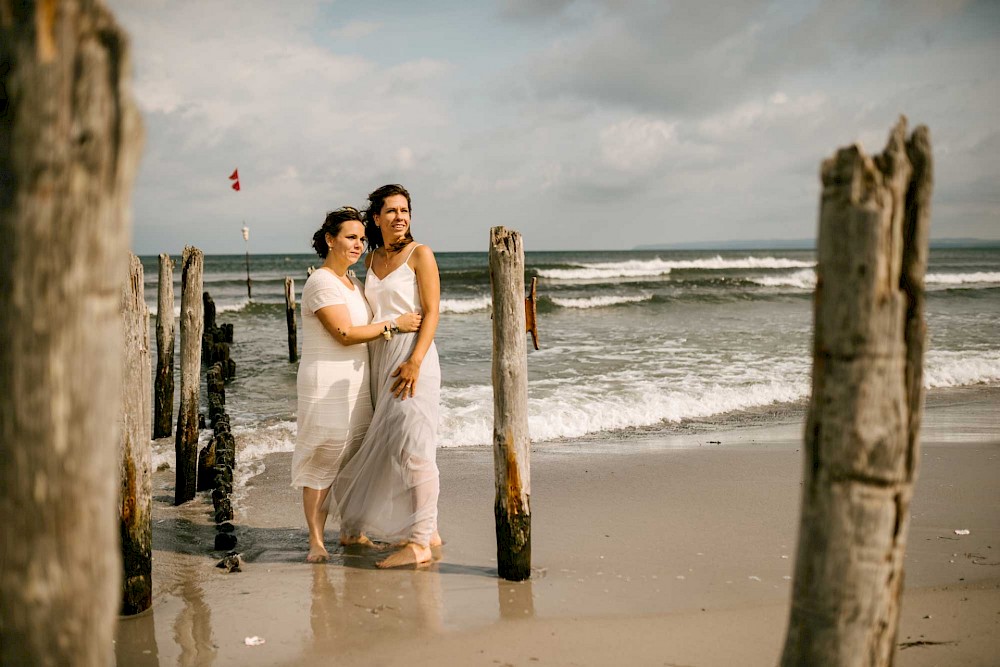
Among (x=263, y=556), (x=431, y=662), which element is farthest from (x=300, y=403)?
(x=431, y=662)

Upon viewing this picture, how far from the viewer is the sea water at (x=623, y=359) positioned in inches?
392

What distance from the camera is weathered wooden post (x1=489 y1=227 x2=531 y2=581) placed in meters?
4.36

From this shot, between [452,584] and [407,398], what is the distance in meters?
1.21

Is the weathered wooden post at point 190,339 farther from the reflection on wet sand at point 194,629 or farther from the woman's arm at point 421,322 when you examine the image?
the woman's arm at point 421,322

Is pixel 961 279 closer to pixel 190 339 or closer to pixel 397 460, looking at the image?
pixel 190 339

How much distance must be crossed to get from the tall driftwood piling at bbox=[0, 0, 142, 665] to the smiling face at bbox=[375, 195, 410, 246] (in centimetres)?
336

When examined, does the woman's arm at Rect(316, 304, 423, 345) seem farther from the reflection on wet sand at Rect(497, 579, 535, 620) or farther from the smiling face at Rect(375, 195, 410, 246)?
the reflection on wet sand at Rect(497, 579, 535, 620)

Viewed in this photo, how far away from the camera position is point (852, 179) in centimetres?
208

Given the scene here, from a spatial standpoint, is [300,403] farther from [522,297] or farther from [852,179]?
[852,179]

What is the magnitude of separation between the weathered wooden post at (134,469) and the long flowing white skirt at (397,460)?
1273 millimetres

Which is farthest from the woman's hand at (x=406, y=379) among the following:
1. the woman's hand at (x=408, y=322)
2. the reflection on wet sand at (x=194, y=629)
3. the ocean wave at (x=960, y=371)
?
the ocean wave at (x=960, y=371)

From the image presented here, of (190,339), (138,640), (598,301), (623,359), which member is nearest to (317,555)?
(138,640)

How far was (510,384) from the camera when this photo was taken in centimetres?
443

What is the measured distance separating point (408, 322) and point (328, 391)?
72cm
